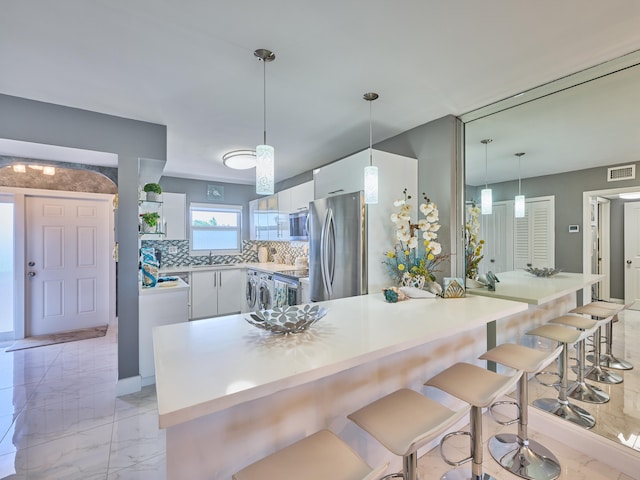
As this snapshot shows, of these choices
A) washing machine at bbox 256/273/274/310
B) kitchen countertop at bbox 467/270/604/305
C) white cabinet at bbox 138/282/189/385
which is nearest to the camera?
kitchen countertop at bbox 467/270/604/305

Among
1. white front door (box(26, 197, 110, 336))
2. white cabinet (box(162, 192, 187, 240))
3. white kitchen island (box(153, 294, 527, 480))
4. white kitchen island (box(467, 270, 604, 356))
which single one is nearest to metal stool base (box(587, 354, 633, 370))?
white kitchen island (box(467, 270, 604, 356))

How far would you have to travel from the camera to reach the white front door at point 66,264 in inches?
166

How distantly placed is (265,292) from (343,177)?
91.4 inches

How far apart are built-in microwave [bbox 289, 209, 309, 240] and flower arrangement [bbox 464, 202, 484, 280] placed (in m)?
2.03

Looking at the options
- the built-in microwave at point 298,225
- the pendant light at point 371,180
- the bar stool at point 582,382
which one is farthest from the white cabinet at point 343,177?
the bar stool at point 582,382

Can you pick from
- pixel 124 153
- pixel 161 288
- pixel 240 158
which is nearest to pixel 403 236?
pixel 240 158

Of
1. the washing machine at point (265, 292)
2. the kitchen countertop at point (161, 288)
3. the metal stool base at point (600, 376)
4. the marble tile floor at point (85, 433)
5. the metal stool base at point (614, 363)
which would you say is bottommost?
the marble tile floor at point (85, 433)

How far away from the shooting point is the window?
5.45 metres

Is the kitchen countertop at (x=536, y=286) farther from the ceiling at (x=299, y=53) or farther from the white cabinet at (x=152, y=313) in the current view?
the white cabinet at (x=152, y=313)

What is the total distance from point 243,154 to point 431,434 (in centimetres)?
347

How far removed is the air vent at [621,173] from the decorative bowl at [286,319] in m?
2.19

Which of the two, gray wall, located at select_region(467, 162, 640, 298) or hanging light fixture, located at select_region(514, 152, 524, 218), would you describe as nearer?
gray wall, located at select_region(467, 162, 640, 298)

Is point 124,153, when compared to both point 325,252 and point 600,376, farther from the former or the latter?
point 600,376

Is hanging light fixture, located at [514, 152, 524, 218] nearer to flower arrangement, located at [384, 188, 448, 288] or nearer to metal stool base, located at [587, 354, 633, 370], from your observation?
flower arrangement, located at [384, 188, 448, 288]
